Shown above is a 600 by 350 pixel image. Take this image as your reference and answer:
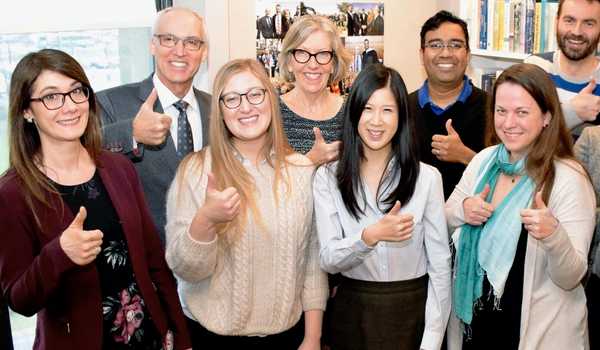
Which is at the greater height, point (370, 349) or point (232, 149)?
point (232, 149)

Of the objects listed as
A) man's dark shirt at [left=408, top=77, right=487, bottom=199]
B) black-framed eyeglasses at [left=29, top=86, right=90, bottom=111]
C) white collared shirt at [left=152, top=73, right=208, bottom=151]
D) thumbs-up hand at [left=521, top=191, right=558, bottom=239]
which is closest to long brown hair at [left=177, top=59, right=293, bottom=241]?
black-framed eyeglasses at [left=29, top=86, right=90, bottom=111]

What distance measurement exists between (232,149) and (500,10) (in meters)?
2.30

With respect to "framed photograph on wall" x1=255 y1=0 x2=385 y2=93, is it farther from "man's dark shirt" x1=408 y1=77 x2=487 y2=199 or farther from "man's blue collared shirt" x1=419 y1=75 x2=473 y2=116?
"man's dark shirt" x1=408 y1=77 x2=487 y2=199

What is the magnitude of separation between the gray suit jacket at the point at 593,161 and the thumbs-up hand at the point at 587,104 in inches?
8.0

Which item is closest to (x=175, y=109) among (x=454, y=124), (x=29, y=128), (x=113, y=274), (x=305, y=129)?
(x=305, y=129)

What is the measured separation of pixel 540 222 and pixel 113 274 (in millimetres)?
1227

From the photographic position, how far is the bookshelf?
11.2 ft

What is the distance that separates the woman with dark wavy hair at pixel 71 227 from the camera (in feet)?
6.01

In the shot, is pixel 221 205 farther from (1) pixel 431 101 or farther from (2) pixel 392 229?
(1) pixel 431 101

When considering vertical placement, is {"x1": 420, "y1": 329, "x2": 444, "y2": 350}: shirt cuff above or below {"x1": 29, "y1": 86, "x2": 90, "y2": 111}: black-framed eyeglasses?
below

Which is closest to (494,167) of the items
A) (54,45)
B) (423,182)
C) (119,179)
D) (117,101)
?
(423,182)

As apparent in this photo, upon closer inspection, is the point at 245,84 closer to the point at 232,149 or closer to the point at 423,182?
the point at 232,149

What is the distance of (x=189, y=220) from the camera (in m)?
2.05

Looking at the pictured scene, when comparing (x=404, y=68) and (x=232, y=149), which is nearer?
(x=232, y=149)
